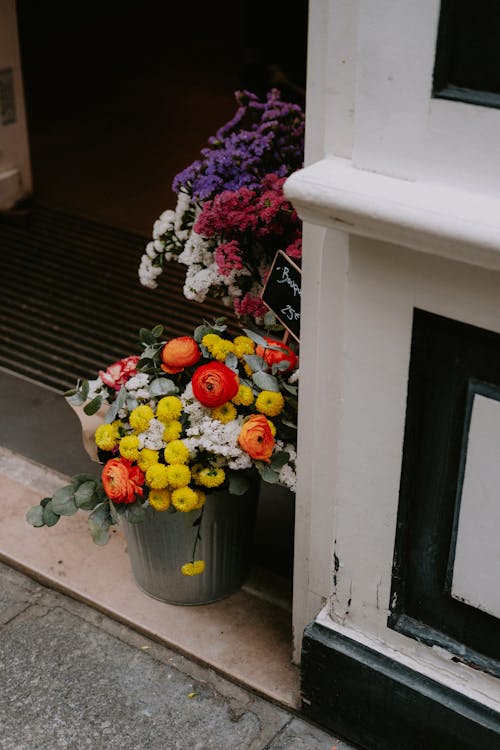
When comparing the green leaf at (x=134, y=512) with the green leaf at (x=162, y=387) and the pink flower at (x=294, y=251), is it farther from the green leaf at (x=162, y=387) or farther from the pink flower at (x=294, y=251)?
the pink flower at (x=294, y=251)

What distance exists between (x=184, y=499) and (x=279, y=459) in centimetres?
28

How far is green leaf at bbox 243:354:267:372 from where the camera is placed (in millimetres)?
2662

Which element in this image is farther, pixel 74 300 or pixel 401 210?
pixel 74 300

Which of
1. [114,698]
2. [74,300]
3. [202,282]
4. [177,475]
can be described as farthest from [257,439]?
Answer: [74,300]

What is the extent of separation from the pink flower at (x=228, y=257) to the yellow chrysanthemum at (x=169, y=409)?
42 cm

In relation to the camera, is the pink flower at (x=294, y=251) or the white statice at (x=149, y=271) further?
the white statice at (x=149, y=271)

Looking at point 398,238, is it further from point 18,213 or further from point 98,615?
point 18,213

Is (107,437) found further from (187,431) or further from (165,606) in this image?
(165,606)

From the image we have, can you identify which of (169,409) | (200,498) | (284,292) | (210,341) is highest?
(284,292)

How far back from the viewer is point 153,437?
2594 mm

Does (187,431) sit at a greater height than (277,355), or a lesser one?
lesser

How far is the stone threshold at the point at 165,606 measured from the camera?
2838 millimetres

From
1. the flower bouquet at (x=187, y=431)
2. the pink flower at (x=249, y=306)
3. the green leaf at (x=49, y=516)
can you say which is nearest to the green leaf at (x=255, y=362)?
the flower bouquet at (x=187, y=431)

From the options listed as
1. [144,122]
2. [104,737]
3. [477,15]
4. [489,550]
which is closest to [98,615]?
[104,737]
